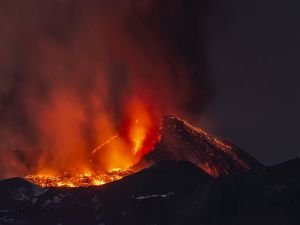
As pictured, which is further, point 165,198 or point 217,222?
point 165,198

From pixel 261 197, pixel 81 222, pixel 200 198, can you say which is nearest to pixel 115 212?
pixel 81 222

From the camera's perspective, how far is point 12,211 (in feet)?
651

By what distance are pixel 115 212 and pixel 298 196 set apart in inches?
1742

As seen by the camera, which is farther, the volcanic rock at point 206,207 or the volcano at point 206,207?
the volcano at point 206,207

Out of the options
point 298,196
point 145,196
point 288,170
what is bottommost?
point 298,196

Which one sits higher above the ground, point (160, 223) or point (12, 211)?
point (12, 211)

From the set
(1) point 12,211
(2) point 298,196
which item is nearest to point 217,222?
(2) point 298,196

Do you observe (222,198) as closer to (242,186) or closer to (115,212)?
(242,186)

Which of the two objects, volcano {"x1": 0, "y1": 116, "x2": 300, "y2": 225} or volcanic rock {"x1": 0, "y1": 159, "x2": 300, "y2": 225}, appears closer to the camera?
volcanic rock {"x1": 0, "y1": 159, "x2": 300, "y2": 225}

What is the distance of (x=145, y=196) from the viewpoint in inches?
7790

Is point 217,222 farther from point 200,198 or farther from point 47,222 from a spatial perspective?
point 47,222

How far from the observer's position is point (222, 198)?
182000 mm

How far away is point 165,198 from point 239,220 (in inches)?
1110

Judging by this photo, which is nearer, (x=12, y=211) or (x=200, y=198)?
(x=200, y=198)
